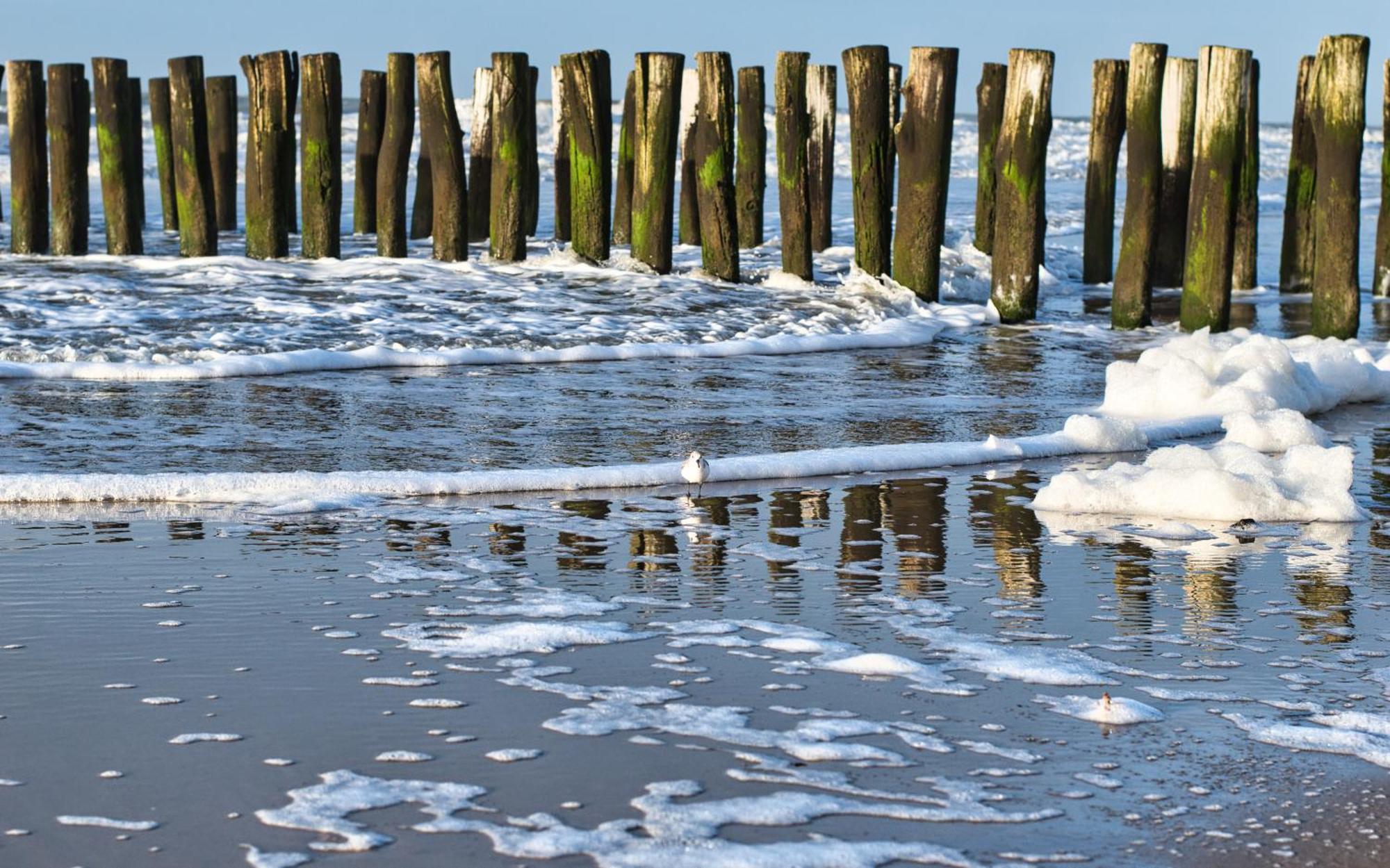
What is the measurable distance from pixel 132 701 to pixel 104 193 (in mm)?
11094

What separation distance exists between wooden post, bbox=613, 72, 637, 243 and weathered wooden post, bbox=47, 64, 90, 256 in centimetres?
395

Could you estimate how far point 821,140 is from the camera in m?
15.5

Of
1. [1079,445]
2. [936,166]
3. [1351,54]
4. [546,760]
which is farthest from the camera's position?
[936,166]

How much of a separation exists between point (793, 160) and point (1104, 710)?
31.0ft

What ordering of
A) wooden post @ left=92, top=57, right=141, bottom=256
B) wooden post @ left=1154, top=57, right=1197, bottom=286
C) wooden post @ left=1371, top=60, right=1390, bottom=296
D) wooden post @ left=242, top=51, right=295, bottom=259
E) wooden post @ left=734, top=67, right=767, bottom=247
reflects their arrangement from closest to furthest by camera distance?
wooden post @ left=1154, top=57, right=1197, bottom=286, wooden post @ left=242, top=51, right=295, bottom=259, wooden post @ left=92, top=57, right=141, bottom=256, wooden post @ left=1371, top=60, right=1390, bottom=296, wooden post @ left=734, top=67, right=767, bottom=247

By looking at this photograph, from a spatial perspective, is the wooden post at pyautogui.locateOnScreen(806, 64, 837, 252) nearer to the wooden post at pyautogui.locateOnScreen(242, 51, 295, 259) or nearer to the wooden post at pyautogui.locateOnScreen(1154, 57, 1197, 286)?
the wooden post at pyautogui.locateOnScreen(1154, 57, 1197, 286)

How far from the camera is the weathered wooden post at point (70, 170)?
12867 millimetres

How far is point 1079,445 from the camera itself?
21.6 ft

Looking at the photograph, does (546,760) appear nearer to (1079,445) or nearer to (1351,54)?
(1079,445)

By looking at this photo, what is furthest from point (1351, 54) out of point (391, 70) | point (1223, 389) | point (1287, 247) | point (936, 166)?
point (391, 70)

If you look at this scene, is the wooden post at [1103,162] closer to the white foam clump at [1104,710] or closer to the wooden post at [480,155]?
the wooden post at [480,155]

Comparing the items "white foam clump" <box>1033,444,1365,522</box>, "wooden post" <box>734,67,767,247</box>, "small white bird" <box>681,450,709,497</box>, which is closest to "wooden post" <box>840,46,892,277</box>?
"wooden post" <box>734,67,767,247</box>

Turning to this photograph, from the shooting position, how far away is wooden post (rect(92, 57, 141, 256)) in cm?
1309

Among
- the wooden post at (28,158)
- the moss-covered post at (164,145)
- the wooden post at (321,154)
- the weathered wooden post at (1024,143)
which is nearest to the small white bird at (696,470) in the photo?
the weathered wooden post at (1024,143)
